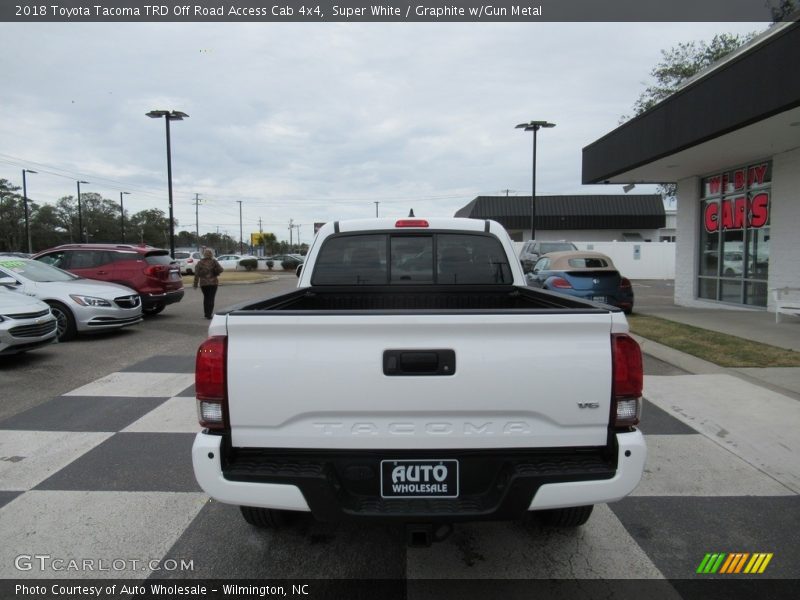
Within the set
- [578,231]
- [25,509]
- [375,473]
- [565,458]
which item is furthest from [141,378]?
[578,231]

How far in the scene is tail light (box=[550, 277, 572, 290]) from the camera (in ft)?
38.4

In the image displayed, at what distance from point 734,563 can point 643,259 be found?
1250 inches

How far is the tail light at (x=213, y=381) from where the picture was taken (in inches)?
94.1

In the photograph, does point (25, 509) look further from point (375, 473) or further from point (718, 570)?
point (718, 570)

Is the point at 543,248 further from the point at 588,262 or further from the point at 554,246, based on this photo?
the point at 588,262

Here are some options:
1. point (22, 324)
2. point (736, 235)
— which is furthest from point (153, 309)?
point (736, 235)

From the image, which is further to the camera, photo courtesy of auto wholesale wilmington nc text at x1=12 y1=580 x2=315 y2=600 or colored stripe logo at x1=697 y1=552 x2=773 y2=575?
colored stripe logo at x1=697 y1=552 x2=773 y2=575

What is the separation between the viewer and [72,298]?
9.55 metres

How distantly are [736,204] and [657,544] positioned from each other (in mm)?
13280

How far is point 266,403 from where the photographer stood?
7.82 feet

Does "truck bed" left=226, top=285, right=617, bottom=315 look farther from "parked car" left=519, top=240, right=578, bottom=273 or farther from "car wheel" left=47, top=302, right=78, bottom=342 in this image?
"parked car" left=519, top=240, right=578, bottom=273

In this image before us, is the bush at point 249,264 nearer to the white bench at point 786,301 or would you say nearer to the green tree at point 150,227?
the white bench at point 786,301
